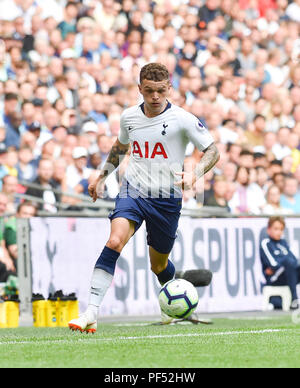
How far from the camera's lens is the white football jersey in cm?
848

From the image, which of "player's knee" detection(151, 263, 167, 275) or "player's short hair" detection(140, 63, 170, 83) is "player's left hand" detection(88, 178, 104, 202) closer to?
"player's knee" detection(151, 263, 167, 275)

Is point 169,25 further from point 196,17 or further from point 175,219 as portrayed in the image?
point 175,219

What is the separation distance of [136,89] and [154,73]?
8.43 meters

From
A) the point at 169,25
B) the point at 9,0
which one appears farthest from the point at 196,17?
the point at 9,0

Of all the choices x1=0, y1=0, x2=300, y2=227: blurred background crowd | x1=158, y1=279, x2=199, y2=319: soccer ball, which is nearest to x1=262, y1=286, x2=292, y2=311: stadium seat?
x1=0, y1=0, x2=300, y2=227: blurred background crowd

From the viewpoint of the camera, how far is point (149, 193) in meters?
8.55

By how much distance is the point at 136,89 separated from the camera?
1669 centimetres

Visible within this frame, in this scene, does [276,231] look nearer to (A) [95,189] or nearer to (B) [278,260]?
(B) [278,260]

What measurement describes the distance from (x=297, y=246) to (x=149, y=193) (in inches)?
232

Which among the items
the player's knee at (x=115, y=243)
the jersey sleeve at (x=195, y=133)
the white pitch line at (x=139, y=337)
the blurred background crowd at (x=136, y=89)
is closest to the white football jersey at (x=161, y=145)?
the jersey sleeve at (x=195, y=133)

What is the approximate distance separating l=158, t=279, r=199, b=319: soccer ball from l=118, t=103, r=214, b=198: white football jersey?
2.71 ft

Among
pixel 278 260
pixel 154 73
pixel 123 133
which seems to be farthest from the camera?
pixel 278 260

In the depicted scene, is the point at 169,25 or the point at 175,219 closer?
the point at 175,219

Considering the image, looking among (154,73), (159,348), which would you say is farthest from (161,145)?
(159,348)
